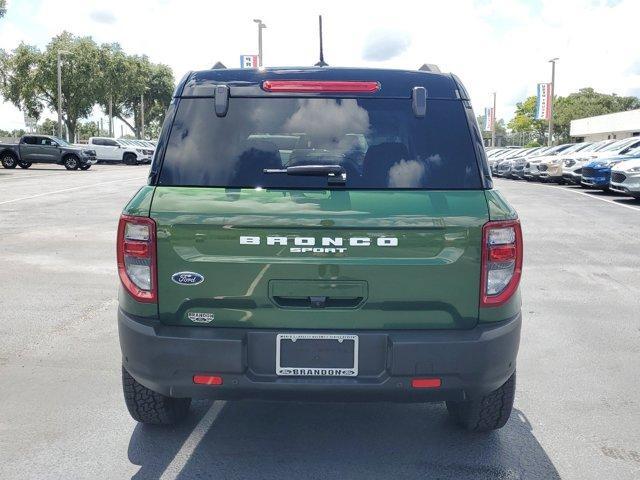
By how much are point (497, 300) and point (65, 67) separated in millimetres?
59804

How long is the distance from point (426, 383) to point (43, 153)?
38.6m

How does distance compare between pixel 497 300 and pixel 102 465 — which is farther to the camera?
pixel 102 465

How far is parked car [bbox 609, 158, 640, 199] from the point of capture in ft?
57.8

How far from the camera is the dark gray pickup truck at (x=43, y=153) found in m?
38.1

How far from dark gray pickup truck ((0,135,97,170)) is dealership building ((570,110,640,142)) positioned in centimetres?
4260

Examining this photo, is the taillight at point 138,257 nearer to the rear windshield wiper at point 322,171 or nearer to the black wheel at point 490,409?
the rear windshield wiper at point 322,171

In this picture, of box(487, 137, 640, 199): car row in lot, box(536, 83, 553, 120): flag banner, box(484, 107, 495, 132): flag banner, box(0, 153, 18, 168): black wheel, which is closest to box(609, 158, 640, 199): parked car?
box(487, 137, 640, 199): car row in lot

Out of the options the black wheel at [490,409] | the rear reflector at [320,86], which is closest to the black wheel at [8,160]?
the rear reflector at [320,86]

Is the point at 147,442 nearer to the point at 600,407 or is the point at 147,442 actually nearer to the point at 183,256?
the point at 183,256

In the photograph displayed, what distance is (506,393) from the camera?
12.1 ft

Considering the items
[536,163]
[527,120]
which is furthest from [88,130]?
[536,163]

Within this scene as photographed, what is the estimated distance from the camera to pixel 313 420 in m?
4.10

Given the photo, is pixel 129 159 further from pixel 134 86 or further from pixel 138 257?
pixel 138 257

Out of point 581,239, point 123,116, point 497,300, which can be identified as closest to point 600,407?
point 497,300
